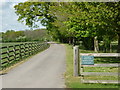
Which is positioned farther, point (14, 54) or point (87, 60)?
point (14, 54)

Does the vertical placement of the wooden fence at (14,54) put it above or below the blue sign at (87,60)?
below

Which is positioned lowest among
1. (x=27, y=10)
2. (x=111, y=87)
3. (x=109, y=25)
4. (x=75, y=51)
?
(x=111, y=87)

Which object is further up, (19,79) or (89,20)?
(89,20)

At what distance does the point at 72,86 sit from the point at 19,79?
2867mm

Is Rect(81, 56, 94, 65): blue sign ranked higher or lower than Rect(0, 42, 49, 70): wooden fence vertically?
higher

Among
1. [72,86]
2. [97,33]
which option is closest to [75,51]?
[72,86]

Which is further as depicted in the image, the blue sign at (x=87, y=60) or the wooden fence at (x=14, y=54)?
the wooden fence at (x=14, y=54)

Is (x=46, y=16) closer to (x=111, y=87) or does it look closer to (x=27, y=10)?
(x=27, y=10)

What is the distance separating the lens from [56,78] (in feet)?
36.0

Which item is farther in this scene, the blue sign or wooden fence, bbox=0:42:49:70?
wooden fence, bbox=0:42:49:70

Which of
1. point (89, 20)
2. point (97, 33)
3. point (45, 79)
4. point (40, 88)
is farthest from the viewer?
point (97, 33)

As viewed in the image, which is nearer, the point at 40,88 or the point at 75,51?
the point at 40,88

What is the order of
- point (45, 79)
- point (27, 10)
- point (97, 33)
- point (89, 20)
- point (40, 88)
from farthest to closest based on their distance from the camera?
1. point (27, 10)
2. point (97, 33)
3. point (89, 20)
4. point (45, 79)
5. point (40, 88)

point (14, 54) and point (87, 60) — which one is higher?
point (87, 60)
